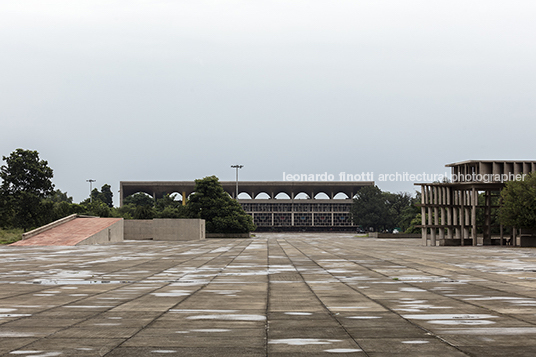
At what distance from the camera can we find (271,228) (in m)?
153

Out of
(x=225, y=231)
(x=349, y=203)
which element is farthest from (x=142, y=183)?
(x=225, y=231)

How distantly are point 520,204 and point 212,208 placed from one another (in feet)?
148

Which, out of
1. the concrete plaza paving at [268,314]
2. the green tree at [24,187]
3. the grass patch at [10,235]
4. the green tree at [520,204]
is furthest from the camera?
the green tree at [24,187]

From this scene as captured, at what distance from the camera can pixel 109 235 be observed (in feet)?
194

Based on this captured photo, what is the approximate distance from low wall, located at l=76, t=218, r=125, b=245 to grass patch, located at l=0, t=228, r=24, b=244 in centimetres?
742

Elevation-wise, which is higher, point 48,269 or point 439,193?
point 439,193

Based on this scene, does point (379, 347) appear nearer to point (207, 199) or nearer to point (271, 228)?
point (207, 199)

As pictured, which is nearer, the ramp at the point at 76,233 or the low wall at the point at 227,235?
the ramp at the point at 76,233

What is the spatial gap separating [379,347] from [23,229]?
209 feet

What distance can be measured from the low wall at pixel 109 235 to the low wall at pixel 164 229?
4096 mm

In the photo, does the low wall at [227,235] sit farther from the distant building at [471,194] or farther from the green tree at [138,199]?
the green tree at [138,199]

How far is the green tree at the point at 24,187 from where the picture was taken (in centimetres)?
6012

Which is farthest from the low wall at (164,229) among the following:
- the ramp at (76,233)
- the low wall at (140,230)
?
the ramp at (76,233)

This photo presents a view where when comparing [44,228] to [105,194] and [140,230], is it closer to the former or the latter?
[140,230]
